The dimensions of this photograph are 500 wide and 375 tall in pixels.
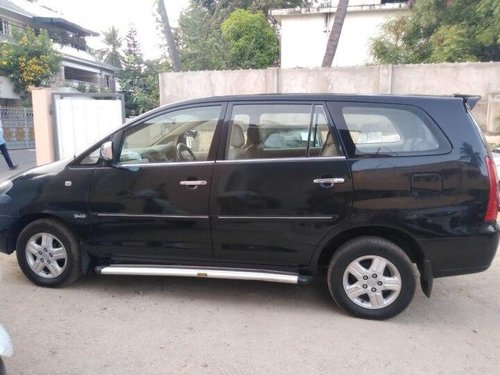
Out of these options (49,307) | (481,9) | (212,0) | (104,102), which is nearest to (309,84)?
(104,102)

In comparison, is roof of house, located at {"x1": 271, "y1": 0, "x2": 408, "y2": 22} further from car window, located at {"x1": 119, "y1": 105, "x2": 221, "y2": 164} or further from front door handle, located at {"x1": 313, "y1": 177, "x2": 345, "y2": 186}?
front door handle, located at {"x1": 313, "y1": 177, "x2": 345, "y2": 186}

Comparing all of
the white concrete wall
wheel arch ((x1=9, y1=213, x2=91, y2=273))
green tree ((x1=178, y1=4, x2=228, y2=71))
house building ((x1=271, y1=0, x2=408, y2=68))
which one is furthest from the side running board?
house building ((x1=271, y1=0, x2=408, y2=68))

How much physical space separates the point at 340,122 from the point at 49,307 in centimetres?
290

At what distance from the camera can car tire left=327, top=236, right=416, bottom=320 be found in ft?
12.1

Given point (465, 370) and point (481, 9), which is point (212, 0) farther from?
point (465, 370)

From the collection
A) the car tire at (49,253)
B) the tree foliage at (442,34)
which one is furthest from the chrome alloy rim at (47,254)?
the tree foliage at (442,34)

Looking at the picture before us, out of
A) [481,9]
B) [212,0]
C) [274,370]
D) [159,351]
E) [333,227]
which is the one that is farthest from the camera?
[212,0]

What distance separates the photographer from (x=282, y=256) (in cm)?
389

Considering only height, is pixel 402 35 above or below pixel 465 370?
above

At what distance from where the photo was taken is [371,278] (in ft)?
12.3

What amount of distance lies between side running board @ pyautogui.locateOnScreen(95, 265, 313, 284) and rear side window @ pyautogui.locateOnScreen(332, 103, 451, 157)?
1120mm

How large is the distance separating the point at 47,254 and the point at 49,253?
2cm

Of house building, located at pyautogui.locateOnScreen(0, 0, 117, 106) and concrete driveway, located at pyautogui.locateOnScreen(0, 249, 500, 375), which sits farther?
house building, located at pyautogui.locateOnScreen(0, 0, 117, 106)

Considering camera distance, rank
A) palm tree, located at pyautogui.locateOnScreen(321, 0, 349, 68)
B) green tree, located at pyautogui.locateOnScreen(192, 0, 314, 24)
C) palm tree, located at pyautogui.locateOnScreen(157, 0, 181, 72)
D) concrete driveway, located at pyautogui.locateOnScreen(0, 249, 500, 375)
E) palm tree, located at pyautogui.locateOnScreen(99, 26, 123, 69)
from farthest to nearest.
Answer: palm tree, located at pyautogui.locateOnScreen(99, 26, 123, 69)
green tree, located at pyautogui.locateOnScreen(192, 0, 314, 24)
palm tree, located at pyautogui.locateOnScreen(157, 0, 181, 72)
palm tree, located at pyautogui.locateOnScreen(321, 0, 349, 68)
concrete driveway, located at pyautogui.locateOnScreen(0, 249, 500, 375)
